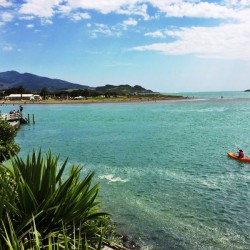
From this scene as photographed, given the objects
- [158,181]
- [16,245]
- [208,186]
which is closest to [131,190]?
[158,181]

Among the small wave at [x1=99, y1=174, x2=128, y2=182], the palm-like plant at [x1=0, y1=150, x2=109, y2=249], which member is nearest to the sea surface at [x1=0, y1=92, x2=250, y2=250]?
the small wave at [x1=99, y1=174, x2=128, y2=182]

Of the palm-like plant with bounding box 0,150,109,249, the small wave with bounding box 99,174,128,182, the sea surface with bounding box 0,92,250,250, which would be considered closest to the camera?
the palm-like plant with bounding box 0,150,109,249

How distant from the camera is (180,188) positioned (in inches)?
951

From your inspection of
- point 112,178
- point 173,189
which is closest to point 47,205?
point 173,189

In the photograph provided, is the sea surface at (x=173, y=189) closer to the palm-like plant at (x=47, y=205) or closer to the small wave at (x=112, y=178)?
the small wave at (x=112, y=178)

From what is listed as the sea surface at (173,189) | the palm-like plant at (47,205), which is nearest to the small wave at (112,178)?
the sea surface at (173,189)

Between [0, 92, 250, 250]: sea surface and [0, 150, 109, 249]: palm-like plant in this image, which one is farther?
[0, 92, 250, 250]: sea surface

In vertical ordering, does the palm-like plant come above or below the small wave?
above

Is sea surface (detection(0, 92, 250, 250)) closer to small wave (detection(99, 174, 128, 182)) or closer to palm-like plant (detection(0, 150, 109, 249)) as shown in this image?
small wave (detection(99, 174, 128, 182))

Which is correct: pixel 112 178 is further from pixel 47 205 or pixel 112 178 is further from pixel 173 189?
pixel 47 205

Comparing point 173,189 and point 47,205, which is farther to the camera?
point 173,189

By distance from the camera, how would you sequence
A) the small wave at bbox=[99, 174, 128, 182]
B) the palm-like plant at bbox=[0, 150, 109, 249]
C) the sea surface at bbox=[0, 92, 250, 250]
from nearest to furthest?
the palm-like plant at bbox=[0, 150, 109, 249] < the sea surface at bbox=[0, 92, 250, 250] < the small wave at bbox=[99, 174, 128, 182]

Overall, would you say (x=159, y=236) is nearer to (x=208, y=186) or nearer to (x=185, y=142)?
(x=208, y=186)

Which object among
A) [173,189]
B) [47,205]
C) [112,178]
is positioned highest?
[47,205]
